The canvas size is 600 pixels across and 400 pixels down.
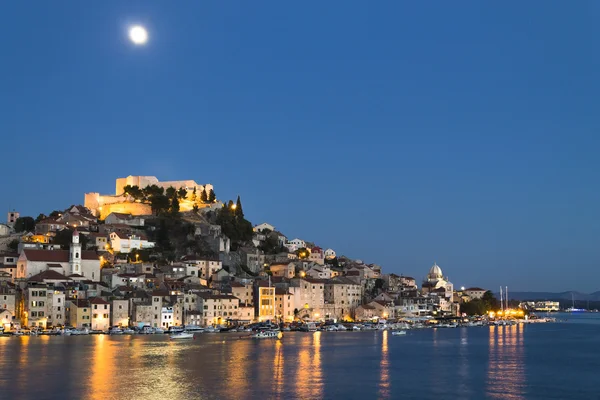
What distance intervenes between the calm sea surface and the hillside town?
21.2ft

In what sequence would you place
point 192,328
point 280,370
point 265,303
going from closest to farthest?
1. point 280,370
2. point 192,328
3. point 265,303

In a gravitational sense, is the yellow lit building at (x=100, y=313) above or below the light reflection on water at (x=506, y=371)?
above

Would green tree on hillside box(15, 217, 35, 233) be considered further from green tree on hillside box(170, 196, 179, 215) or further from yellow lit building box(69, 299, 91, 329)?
yellow lit building box(69, 299, 91, 329)

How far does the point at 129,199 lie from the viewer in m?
77.2

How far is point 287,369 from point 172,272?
106ft

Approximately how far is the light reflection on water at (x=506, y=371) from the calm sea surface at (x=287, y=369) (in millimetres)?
47

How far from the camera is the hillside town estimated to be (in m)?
54.4

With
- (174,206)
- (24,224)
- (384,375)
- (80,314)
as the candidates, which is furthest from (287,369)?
(24,224)

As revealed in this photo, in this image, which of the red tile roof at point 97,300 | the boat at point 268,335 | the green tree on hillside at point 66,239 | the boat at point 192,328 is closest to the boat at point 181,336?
the boat at point 268,335

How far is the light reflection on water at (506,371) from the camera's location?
2675 centimetres

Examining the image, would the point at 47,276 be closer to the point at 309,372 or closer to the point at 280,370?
the point at 280,370

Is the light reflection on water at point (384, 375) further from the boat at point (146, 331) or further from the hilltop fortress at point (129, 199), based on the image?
the hilltop fortress at point (129, 199)

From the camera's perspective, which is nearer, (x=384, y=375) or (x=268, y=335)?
(x=384, y=375)

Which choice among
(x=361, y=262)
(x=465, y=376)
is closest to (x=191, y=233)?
(x=361, y=262)
